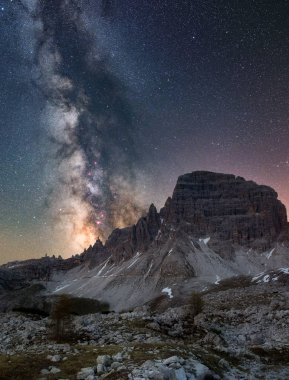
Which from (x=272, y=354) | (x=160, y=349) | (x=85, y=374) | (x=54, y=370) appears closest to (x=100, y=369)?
(x=85, y=374)

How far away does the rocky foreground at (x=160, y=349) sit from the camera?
22562 mm

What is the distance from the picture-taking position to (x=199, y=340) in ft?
139

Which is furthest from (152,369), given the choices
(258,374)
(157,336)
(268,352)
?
(268,352)

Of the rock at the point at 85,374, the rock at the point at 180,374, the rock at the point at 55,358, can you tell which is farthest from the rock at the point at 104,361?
the rock at the point at 180,374

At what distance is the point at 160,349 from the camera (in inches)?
1168

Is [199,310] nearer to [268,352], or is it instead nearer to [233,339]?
[233,339]

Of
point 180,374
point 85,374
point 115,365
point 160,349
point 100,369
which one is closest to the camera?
point 85,374

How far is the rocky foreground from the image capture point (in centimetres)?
2256

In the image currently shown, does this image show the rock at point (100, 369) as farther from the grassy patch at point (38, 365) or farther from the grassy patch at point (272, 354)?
the grassy patch at point (272, 354)

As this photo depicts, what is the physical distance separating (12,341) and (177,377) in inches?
1199

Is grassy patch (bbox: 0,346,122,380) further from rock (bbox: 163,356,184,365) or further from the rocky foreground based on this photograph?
rock (bbox: 163,356,184,365)

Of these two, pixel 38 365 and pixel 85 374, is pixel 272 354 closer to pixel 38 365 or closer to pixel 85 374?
pixel 85 374

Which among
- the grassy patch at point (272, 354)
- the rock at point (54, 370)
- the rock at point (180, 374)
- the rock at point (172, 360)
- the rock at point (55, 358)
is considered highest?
the rock at point (55, 358)

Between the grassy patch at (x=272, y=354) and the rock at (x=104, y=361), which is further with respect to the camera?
the grassy patch at (x=272, y=354)
